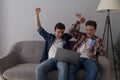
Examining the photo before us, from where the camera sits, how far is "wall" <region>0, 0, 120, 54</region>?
12.0ft

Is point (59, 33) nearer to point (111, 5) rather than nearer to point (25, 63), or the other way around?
point (25, 63)

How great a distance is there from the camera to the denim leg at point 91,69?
2.64m

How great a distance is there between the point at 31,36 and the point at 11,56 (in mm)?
590

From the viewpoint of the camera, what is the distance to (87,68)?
2.78 m

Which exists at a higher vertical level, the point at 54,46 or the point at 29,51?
the point at 54,46

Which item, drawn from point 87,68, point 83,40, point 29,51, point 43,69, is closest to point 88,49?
point 83,40

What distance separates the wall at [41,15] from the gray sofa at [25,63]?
1.03 ft

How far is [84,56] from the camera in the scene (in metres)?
2.97

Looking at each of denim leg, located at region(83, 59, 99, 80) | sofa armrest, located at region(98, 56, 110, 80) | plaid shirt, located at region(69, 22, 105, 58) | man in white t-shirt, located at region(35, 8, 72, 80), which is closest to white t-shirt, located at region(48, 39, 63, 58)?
man in white t-shirt, located at region(35, 8, 72, 80)

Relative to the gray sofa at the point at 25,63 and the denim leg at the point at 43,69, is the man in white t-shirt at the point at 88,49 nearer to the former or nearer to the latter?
the gray sofa at the point at 25,63

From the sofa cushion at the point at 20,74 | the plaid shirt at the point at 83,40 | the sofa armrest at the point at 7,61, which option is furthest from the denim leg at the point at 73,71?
the sofa armrest at the point at 7,61

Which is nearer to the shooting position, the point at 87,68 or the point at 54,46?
the point at 87,68

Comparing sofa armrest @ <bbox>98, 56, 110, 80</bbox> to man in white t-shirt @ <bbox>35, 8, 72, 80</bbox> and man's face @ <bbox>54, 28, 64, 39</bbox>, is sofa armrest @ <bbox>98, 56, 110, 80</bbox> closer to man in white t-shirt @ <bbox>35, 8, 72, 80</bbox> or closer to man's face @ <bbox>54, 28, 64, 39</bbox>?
man in white t-shirt @ <bbox>35, 8, 72, 80</bbox>

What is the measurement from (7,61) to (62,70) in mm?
880
